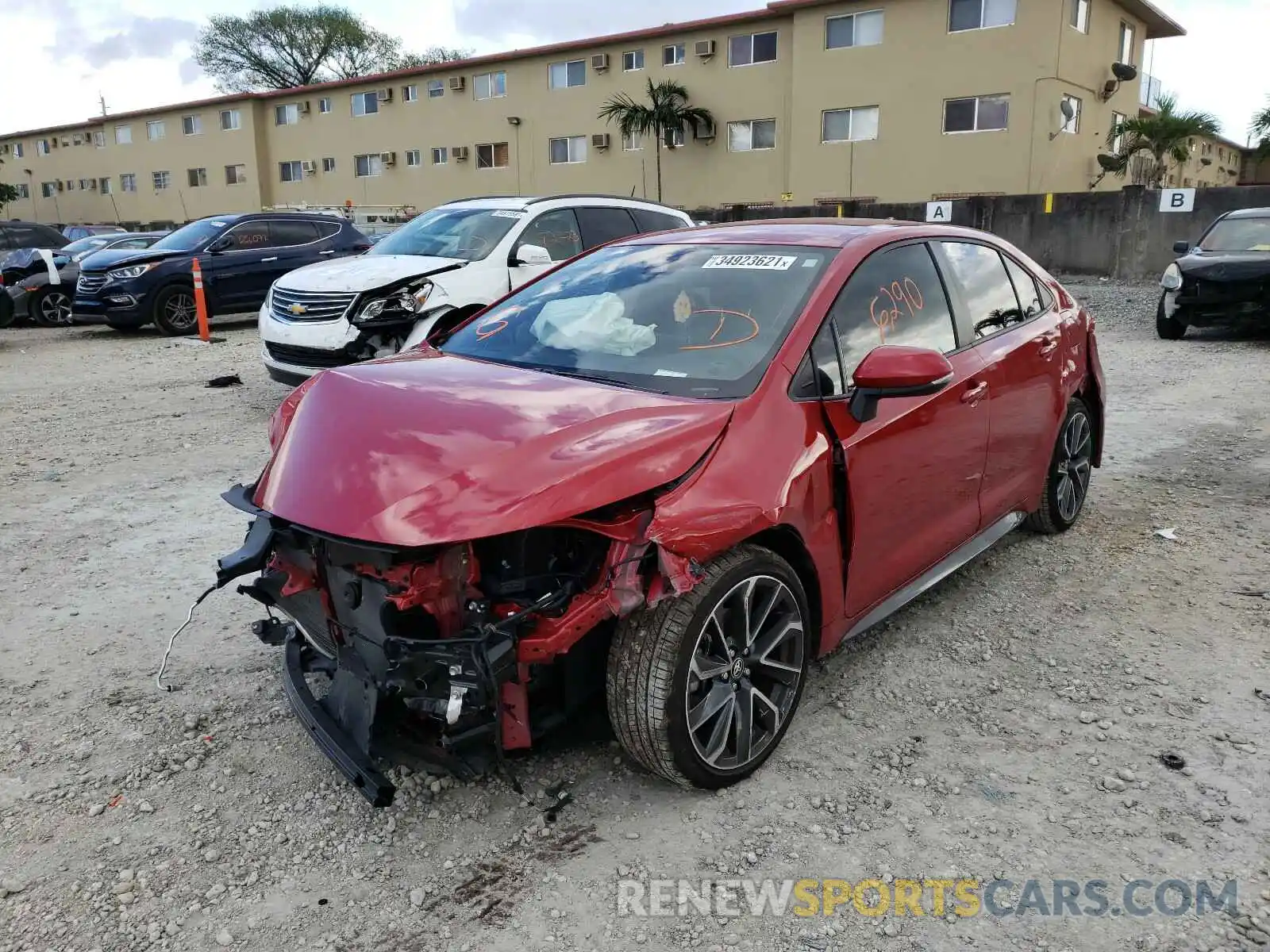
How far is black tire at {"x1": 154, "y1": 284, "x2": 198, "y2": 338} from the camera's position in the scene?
1348 cm

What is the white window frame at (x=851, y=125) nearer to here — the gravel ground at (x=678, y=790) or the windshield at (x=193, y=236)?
the windshield at (x=193, y=236)

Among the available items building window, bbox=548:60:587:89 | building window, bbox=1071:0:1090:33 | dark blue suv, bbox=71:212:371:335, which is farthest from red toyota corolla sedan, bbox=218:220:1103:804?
building window, bbox=548:60:587:89

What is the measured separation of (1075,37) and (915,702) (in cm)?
2652

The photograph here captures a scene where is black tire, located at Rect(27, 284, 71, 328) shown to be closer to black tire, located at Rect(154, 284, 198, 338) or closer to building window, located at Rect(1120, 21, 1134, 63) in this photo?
black tire, located at Rect(154, 284, 198, 338)

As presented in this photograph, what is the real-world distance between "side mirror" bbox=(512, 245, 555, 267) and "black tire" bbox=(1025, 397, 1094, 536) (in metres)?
4.80

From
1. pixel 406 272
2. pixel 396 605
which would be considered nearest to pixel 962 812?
pixel 396 605

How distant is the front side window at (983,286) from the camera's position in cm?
409

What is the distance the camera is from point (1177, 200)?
1970 cm

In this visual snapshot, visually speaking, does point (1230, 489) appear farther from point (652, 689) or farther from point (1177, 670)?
point (652, 689)

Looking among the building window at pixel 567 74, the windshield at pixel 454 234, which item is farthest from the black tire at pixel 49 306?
the building window at pixel 567 74

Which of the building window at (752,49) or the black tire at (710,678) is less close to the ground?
the building window at (752,49)

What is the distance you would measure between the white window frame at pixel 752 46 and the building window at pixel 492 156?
9.34 meters

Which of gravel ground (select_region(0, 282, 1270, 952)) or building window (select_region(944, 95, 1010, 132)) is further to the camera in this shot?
building window (select_region(944, 95, 1010, 132))

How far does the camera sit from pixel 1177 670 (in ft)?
11.9
